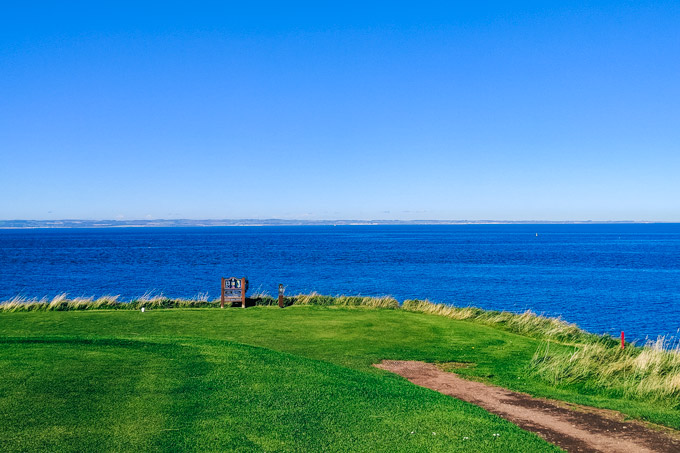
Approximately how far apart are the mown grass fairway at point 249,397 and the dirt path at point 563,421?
0.68 m

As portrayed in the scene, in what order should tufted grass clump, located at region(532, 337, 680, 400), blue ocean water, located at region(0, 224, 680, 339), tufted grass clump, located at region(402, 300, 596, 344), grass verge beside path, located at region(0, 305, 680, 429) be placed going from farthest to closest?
blue ocean water, located at region(0, 224, 680, 339) < tufted grass clump, located at region(402, 300, 596, 344) < grass verge beside path, located at region(0, 305, 680, 429) < tufted grass clump, located at region(532, 337, 680, 400)

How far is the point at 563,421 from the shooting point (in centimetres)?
1070

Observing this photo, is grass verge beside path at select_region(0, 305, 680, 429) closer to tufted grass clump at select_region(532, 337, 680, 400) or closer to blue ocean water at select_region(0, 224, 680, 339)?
tufted grass clump at select_region(532, 337, 680, 400)

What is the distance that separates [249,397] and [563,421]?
6.24 m

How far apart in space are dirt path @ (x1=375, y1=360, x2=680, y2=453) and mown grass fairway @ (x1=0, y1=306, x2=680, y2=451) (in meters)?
0.68

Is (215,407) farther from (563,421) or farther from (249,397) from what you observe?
(563,421)

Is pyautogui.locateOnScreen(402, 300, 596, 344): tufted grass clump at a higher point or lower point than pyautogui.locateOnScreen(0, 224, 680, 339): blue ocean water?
higher

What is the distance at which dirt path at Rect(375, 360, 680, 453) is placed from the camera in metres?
9.41

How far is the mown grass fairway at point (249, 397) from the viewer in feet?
28.1

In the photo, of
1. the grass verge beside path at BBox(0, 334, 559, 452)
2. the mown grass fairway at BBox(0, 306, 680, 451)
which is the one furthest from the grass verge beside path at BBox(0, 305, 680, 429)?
the grass verge beside path at BBox(0, 334, 559, 452)

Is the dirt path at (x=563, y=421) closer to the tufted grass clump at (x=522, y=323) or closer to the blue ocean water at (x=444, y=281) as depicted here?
the tufted grass clump at (x=522, y=323)

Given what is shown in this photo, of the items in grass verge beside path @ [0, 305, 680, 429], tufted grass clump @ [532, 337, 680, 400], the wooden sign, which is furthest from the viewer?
the wooden sign

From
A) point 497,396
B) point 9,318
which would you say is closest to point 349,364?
point 497,396

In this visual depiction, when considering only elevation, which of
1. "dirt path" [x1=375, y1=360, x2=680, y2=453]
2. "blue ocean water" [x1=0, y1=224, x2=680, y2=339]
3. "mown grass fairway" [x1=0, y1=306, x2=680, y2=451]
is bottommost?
"blue ocean water" [x1=0, y1=224, x2=680, y2=339]
